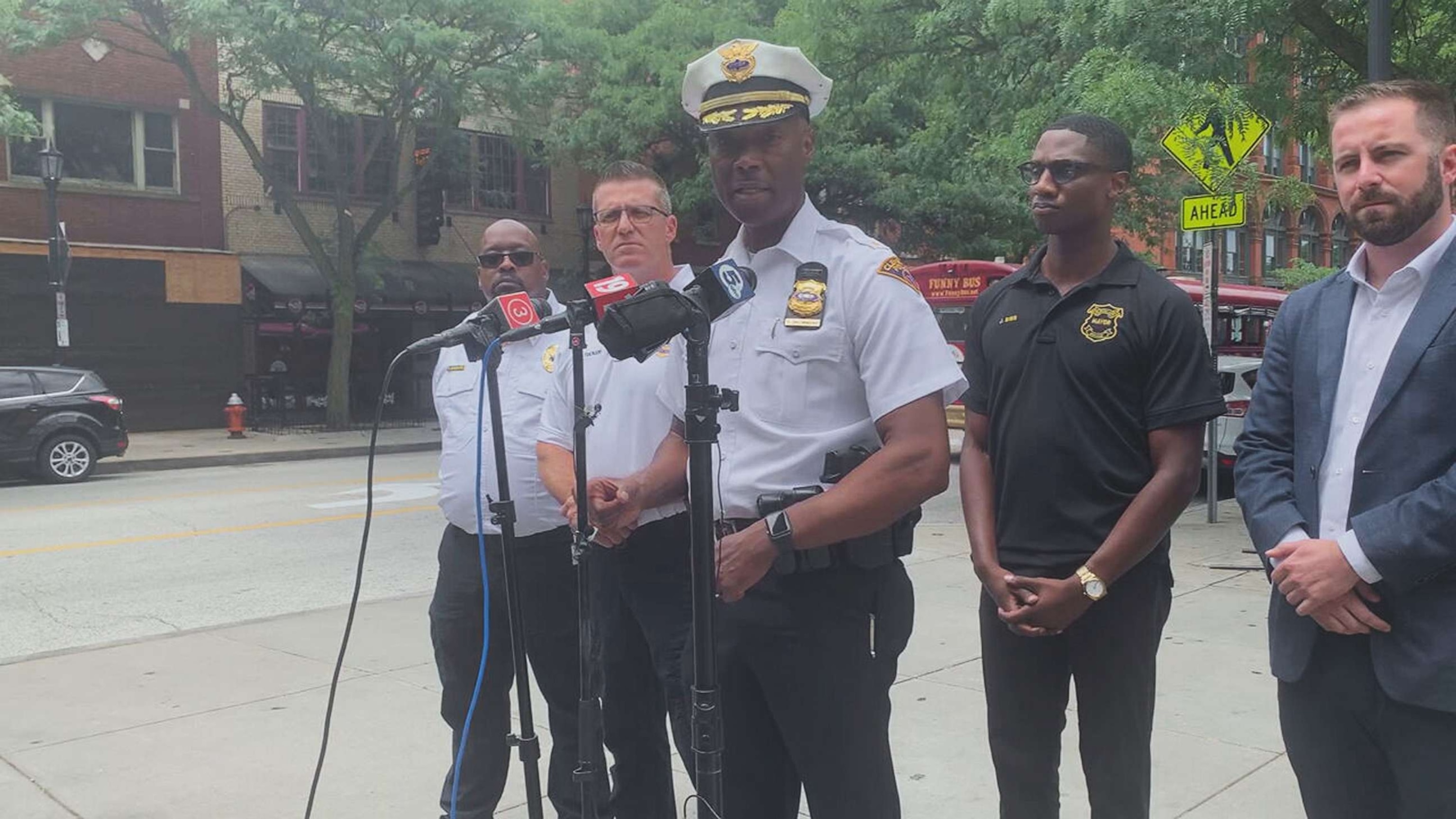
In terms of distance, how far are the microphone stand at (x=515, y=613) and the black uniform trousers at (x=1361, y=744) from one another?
1.69 m

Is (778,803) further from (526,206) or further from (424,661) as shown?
(526,206)

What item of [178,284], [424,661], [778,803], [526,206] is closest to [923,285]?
[526,206]

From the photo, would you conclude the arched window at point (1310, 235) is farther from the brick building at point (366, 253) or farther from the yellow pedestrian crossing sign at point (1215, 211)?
the yellow pedestrian crossing sign at point (1215, 211)

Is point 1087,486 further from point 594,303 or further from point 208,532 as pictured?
point 208,532

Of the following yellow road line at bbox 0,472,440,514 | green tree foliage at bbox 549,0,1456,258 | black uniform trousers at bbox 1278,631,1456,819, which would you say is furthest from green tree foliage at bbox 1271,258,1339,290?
black uniform trousers at bbox 1278,631,1456,819

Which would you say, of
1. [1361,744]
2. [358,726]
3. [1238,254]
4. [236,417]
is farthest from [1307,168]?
[1361,744]

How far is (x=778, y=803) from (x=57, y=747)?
375cm

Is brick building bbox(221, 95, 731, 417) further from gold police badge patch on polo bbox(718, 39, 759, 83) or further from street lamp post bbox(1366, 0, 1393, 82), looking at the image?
gold police badge patch on polo bbox(718, 39, 759, 83)

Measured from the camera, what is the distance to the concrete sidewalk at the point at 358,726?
14.3 feet

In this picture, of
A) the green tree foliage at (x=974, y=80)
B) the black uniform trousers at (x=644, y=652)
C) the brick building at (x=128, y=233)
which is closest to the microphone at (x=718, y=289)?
the black uniform trousers at (x=644, y=652)

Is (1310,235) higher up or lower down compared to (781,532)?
higher up

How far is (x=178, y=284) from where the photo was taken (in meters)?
22.4

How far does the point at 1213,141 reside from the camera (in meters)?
9.30

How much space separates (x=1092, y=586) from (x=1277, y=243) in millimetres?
46961
